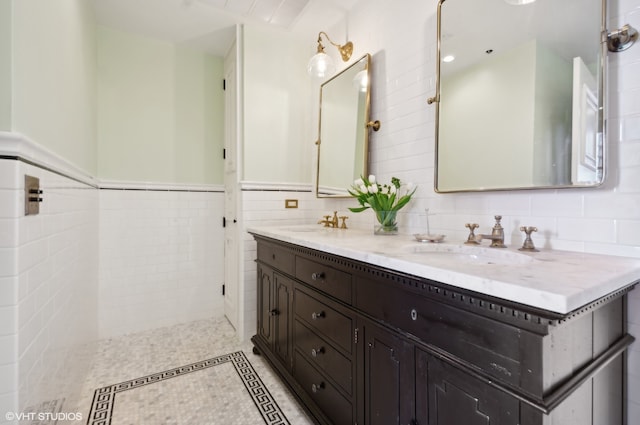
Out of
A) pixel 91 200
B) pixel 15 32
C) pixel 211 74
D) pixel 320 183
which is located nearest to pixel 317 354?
pixel 320 183

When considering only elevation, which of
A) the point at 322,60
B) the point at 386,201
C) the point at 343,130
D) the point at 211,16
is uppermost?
the point at 211,16

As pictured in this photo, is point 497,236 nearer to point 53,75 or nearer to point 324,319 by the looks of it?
point 324,319

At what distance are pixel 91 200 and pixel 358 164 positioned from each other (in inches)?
78.5

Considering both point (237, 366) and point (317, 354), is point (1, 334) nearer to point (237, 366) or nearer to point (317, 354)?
point (317, 354)

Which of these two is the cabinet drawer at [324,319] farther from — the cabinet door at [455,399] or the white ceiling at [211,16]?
the white ceiling at [211,16]

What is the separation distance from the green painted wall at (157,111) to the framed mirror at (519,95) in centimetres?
223

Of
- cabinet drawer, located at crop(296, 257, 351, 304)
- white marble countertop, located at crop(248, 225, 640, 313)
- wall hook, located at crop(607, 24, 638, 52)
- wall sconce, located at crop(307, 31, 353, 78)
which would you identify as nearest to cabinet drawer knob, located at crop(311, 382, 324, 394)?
cabinet drawer, located at crop(296, 257, 351, 304)

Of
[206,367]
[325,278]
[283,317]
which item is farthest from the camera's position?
[206,367]

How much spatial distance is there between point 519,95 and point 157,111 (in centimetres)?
281

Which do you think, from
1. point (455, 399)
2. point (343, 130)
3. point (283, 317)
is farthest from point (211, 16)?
point (455, 399)

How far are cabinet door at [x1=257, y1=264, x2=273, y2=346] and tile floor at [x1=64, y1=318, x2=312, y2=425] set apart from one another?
223 millimetres

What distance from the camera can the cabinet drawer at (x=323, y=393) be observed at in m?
1.23

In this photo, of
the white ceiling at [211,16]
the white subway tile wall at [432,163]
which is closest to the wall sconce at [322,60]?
the white subway tile wall at [432,163]

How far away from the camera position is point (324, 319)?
53.6 inches
